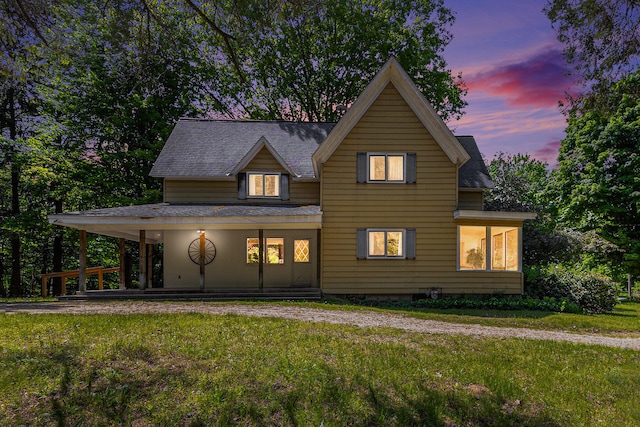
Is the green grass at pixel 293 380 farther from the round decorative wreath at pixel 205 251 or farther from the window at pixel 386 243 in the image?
the round decorative wreath at pixel 205 251

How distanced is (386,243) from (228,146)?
29.7 feet

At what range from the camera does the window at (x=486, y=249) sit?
587 inches

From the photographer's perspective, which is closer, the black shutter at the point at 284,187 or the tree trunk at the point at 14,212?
the black shutter at the point at 284,187

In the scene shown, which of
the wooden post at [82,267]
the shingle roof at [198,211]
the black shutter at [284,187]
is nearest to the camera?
the shingle roof at [198,211]

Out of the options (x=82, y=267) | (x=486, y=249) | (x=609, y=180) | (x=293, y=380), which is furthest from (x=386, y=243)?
(x=609, y=180)

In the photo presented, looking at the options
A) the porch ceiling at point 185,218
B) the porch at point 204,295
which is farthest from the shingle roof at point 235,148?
the porch at point 204,295

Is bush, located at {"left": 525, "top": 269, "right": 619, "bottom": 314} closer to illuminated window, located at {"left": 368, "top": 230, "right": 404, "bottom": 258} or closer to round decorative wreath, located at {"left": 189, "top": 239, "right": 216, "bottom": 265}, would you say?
illuminated window, located at {"left": 368, "top": 230, "right": 404, "bottom": 258}

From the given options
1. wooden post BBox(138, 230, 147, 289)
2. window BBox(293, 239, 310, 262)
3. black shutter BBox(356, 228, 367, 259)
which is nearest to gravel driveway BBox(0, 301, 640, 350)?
wooden post BBox(138, 230, 147, 289)

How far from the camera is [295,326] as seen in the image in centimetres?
804

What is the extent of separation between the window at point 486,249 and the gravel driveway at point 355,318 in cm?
579

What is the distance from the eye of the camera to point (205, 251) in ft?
53.1

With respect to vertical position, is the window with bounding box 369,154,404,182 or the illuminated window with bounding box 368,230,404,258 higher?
the window with bounding box 369,154,404,182

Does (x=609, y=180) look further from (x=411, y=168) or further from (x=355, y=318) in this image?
(x=355, y=318)

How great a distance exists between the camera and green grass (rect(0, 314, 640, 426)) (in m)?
4.47
